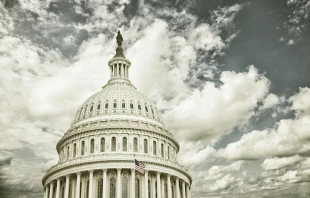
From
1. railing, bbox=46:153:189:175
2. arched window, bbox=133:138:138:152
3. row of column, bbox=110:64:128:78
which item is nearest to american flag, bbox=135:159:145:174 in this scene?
railing, bbox=46:153:189:175

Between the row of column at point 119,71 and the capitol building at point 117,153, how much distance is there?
8.79 feet

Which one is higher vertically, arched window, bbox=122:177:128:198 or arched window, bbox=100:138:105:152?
arched window, bbox=100:138:105:152

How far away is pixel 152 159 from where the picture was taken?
7250 cm

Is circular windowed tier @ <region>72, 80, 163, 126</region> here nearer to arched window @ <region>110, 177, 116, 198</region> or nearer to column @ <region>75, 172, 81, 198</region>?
column @ <region>75, 172, 81, 198</region>

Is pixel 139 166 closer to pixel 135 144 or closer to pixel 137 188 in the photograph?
pixel 137 188

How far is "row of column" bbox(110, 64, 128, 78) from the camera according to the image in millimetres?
98188

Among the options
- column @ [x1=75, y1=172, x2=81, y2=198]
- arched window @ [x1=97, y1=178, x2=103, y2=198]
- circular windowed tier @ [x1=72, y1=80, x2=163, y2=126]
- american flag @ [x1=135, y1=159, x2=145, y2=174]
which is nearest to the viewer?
american flag @ [x1=135, y1=159, x2=145, y2=174]

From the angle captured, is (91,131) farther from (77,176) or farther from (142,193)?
(142,193)

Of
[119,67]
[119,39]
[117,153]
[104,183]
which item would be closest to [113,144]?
[117,153]

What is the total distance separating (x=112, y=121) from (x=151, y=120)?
32.4 ft

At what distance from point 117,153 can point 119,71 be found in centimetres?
3242

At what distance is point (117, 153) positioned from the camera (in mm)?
71625

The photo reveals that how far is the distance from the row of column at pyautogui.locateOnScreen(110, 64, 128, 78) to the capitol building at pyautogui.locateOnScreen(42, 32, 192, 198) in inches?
105

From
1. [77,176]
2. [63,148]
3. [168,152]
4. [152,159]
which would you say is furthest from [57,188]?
[168,152]
